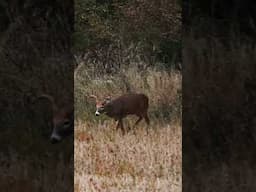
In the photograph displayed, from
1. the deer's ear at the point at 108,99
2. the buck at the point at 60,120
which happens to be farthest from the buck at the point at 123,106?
the buck at the point at 60,120

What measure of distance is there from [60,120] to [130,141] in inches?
17.1

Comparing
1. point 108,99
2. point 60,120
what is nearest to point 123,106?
point 108,99

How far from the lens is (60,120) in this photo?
4.93 meters

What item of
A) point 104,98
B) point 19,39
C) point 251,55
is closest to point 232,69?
point 251,55

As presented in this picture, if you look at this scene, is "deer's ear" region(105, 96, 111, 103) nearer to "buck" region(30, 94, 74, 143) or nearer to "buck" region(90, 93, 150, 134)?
"buck" region(90, 93, 150, 134)

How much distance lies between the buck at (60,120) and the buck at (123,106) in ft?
0.54

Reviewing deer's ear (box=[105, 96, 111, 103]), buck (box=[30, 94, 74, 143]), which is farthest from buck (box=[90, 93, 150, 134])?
buck (box=[30, 94, 74, 143])

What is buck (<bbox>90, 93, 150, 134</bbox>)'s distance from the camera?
4.89 m

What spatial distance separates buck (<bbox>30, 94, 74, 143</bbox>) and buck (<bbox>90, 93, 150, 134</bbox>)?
→ 0.16 meters

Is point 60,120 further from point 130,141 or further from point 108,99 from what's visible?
point 130,141

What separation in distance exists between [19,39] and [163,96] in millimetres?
915

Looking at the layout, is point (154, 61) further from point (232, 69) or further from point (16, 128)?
point (16, 128)

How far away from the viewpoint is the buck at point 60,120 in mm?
4910

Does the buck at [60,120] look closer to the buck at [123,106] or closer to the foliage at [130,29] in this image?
the buck at [123,106]
